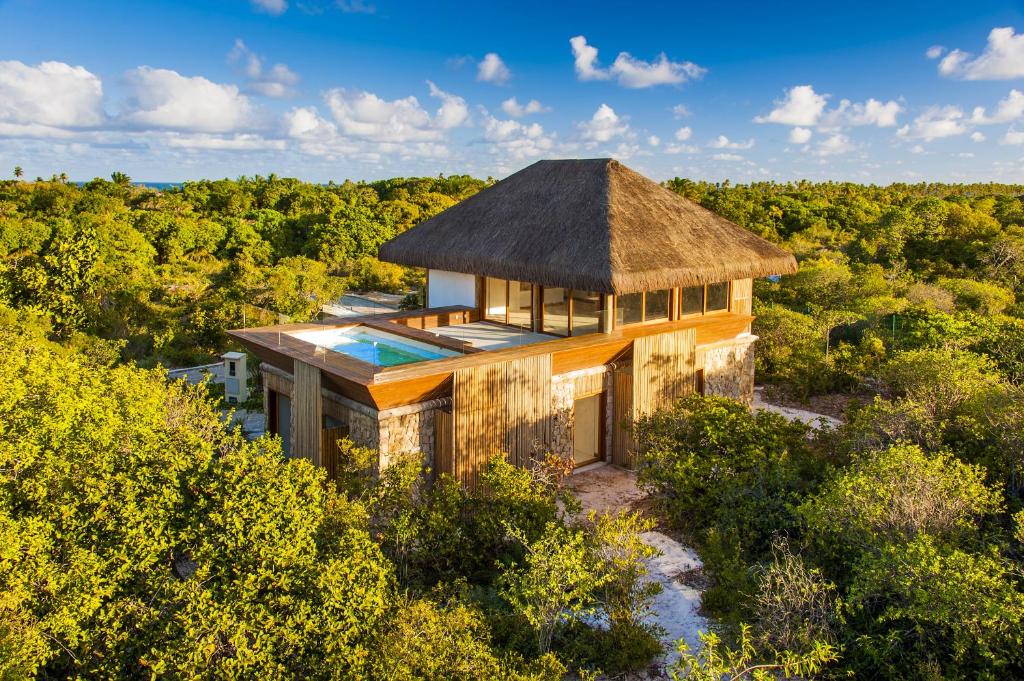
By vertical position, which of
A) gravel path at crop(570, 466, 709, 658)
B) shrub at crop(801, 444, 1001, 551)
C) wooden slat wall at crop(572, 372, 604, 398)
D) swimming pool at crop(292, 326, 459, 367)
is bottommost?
gravel path at crop(570, 466, 709, 658)

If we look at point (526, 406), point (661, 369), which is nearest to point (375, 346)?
point (526, 406)

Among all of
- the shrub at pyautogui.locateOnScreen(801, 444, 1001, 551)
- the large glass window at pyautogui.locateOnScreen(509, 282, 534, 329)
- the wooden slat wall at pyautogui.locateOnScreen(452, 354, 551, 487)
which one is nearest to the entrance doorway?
the wooden slat wall at pyautogui.locateOnScreen(452, 354, 551, 487)

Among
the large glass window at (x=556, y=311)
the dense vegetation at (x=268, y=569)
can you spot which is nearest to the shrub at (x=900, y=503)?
the dense vegetation at (x=268, y=569)

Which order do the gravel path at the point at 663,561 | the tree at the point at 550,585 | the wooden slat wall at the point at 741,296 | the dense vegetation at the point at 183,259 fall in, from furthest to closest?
1. the dense vegetation at the point at 183,259
2. the wooden slat wall at the point at 741,296
3. the gravel path at the point at 663,561
4. the tree at the point at 550,585

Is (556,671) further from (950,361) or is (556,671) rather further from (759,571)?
(950,361)

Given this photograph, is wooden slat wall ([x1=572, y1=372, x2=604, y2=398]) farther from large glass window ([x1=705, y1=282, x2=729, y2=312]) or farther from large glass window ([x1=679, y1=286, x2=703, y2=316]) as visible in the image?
large glass window ([x1=705, y1=282, x2=729, y2=312])

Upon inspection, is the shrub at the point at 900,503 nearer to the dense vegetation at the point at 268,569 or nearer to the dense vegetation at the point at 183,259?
the dense vegetation at the point at 268,569

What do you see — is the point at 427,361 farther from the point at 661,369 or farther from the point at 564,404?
the point at 661,369
